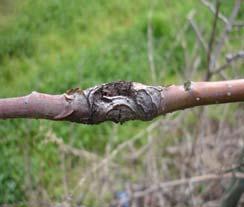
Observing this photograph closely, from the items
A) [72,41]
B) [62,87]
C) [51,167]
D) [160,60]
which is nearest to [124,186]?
[51,167]

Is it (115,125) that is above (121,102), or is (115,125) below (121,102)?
above

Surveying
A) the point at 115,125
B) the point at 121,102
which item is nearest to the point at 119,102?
the point at 121,102

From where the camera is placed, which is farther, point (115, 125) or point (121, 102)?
point (115, 125)

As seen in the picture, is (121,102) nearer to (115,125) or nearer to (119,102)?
(119,102)

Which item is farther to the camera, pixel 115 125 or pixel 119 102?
pixel 115 125

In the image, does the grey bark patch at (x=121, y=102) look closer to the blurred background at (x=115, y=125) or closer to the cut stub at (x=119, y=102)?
the cut stub at (x=119, y=102)

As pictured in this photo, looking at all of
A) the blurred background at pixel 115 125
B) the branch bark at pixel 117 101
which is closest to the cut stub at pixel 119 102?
the branch bark at pixel 117 101

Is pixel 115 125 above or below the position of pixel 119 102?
above
